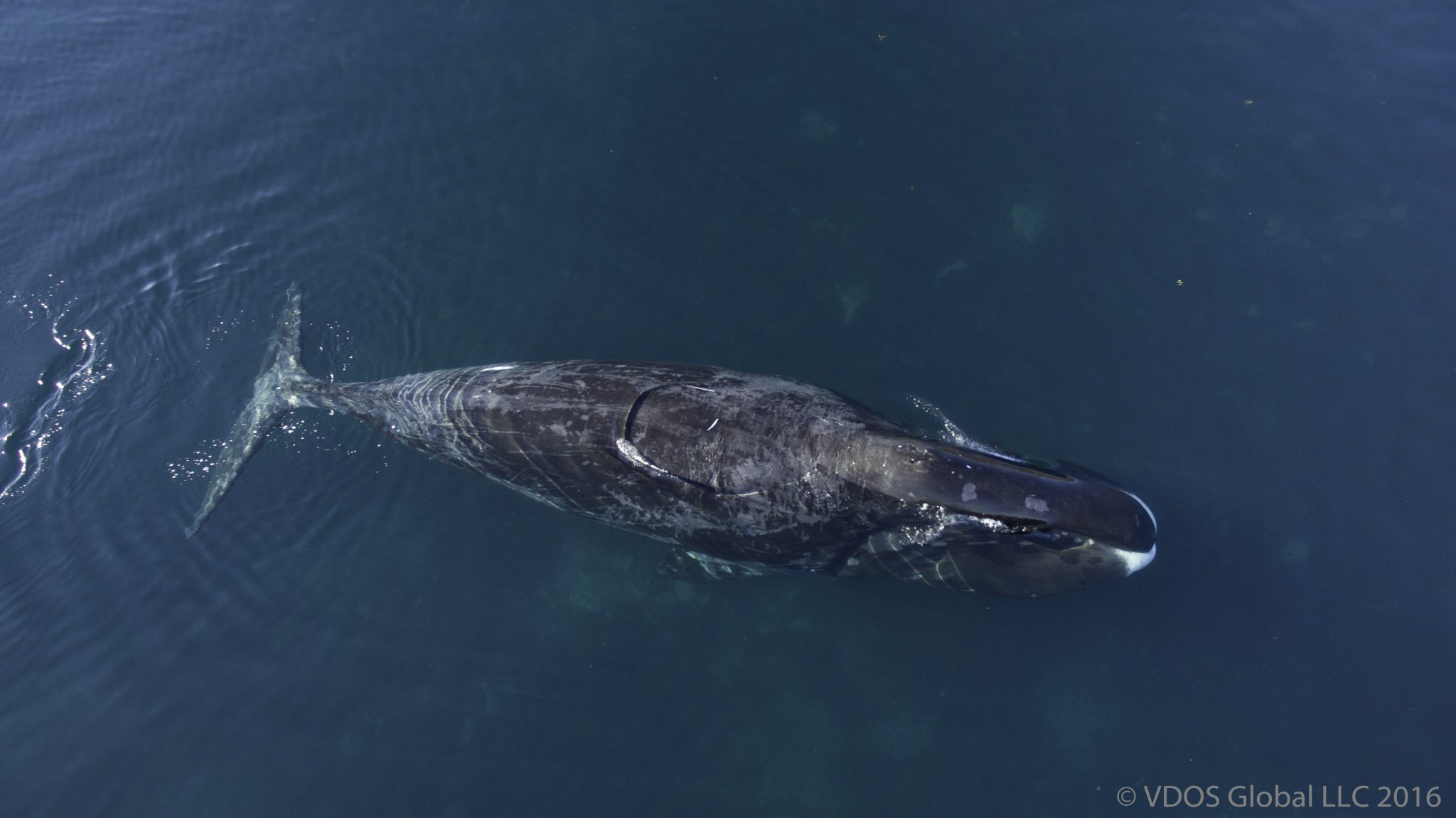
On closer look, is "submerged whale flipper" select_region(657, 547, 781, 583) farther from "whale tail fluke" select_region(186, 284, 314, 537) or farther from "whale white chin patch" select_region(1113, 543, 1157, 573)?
"whale tail fluke" select_region(186, 284, 314, 537)

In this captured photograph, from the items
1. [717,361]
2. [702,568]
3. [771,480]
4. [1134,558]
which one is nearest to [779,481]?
[771,480]

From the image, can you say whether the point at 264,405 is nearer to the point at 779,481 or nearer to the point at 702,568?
the point at 702,568

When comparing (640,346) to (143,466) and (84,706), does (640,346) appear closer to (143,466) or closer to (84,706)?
(143,466)

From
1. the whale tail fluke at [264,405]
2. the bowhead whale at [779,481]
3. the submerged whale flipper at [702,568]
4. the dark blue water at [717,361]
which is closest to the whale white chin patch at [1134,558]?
the bowhead whale at [779,481]

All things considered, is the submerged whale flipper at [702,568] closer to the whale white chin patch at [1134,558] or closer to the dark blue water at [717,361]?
the dark blue water at [717,361]

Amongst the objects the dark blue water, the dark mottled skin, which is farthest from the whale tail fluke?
the dark mottled skin
